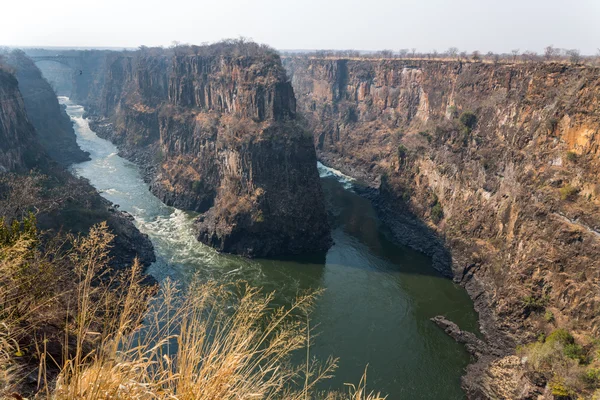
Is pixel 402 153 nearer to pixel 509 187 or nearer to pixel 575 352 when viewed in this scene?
pixel 509 187

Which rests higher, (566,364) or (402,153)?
(402,153)

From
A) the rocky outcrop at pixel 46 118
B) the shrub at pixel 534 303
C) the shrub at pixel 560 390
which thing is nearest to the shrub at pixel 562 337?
the shrub at pixel 560 390

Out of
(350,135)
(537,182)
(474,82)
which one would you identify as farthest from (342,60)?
(537,182)

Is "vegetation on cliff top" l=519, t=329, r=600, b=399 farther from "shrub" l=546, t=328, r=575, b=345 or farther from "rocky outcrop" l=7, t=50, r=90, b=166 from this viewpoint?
"rocky outcrop" l=7, t=50, r=90, b=166

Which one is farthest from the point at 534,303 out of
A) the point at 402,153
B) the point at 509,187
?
the point at 402,153

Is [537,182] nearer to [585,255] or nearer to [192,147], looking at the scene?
[585,255]

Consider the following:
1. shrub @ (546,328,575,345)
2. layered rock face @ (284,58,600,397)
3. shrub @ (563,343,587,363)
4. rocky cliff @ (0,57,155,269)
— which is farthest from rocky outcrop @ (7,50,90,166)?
shrub @ (563,343,587,363)

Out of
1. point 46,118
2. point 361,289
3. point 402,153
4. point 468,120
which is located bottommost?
point 361,289
